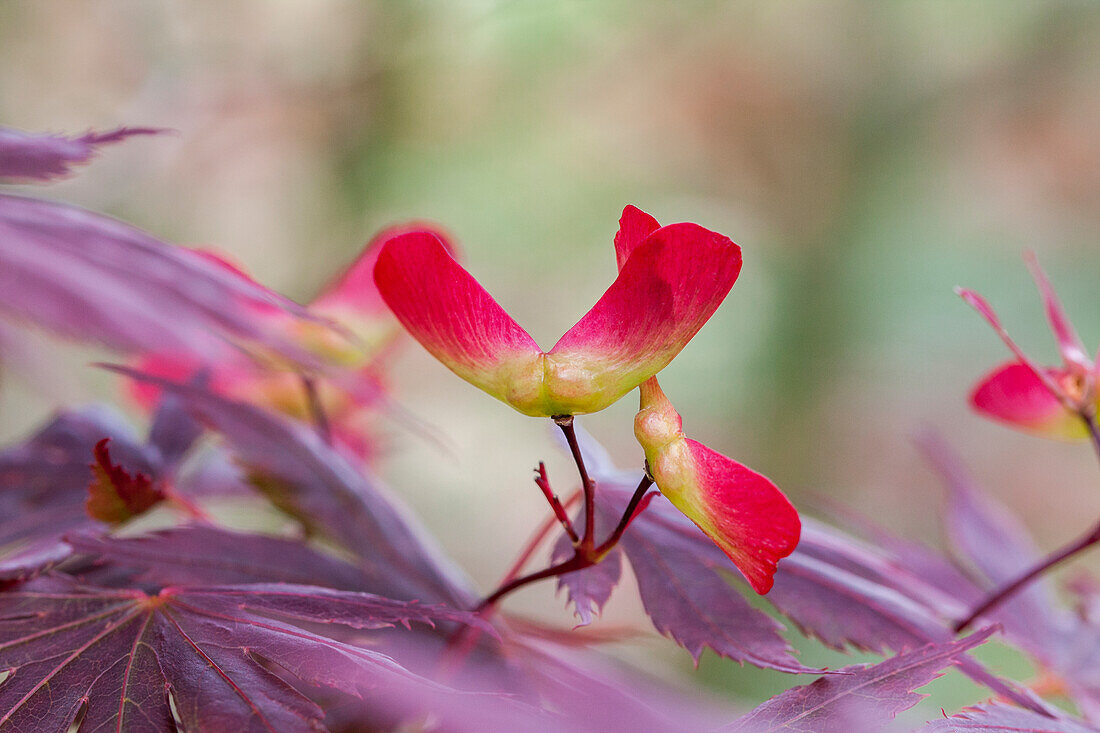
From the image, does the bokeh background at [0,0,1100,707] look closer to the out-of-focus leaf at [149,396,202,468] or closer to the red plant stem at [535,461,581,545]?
the out-of-focus leaf at [149,396,202,468]

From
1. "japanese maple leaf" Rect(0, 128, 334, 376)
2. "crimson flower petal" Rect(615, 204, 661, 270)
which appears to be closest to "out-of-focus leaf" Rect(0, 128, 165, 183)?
"japanese maple leaf" Rect(0, 128, 334, 376)

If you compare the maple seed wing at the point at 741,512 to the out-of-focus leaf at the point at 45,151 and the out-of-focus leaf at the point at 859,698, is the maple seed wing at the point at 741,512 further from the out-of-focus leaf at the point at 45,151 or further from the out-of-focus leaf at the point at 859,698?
the out-of-focus leaf at the point at 45,151

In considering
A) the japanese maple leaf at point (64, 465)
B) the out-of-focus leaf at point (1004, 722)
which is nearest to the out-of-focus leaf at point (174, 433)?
the japanese maple leaf at point (64, 465)

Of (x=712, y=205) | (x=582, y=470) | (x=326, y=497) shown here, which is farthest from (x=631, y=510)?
(x=712, y=205)

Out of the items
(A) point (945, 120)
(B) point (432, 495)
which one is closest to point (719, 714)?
(B) point (432, 495)

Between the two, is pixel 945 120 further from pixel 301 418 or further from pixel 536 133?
pixel 301 418

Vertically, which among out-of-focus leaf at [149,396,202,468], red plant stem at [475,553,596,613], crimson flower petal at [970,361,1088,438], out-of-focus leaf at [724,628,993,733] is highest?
out-of-focus leaf at [149,396,202,468]
